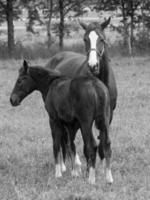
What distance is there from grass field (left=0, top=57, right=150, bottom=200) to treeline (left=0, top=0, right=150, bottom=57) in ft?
40.3

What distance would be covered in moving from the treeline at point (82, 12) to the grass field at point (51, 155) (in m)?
12.3

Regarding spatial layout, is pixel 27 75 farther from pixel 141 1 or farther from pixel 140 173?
pixel 141 1

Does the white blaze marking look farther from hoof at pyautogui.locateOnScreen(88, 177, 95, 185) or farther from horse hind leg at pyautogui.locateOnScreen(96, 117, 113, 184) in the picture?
hoof at pyautogui.locateOnScreen(88, 177, 95, 185)

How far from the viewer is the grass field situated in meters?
6.23

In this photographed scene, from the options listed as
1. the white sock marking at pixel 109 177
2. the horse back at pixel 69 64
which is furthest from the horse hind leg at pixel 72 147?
the horse back at pixel 69 64

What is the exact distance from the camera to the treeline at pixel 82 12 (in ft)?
86.4

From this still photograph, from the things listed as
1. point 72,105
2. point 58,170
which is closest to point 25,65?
point 72,105

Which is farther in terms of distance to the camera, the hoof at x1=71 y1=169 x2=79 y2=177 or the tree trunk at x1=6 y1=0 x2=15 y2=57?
the tree trunk at x1=6 y1=0 x2=15 y2=57

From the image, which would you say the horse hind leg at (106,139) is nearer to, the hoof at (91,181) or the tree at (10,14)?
the hoof at (91,181)

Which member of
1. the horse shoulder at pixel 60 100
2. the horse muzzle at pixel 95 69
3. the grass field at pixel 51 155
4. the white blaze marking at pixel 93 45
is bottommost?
the grass field at pixel 51 155

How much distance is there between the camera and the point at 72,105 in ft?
21.7

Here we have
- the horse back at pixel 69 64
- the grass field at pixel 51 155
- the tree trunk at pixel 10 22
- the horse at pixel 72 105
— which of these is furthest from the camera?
the tree trunk at pixel 10 22

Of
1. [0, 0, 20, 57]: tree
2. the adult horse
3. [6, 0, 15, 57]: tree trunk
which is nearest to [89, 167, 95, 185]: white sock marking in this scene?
the adult horse

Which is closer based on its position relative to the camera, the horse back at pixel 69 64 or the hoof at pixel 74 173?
the hoof at pixel 74 173
